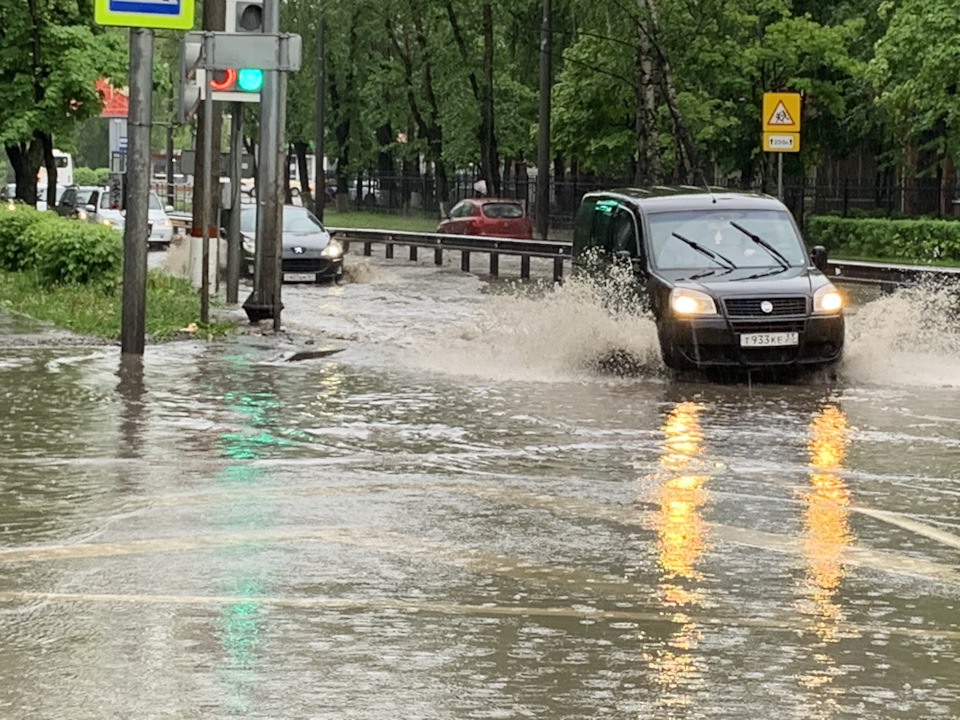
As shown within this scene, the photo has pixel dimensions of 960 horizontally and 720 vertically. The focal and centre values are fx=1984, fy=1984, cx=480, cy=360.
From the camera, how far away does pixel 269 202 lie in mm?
20891

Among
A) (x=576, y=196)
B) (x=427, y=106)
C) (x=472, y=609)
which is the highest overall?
(x=427, y=106)

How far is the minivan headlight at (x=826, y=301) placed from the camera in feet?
53.8

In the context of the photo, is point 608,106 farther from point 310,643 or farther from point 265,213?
point 310,643

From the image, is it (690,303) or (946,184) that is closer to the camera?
(690,303)

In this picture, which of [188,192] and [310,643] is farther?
[188,192]

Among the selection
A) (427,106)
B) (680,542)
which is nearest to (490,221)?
(427,106)

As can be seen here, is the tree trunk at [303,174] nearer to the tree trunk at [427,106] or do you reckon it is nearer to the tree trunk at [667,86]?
the tree trunk at [427,106]

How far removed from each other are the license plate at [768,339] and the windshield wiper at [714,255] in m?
1.08

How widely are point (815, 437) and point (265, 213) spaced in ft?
30.9

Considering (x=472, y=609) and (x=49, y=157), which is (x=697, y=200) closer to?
(x=472, y=609)

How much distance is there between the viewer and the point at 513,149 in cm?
6322

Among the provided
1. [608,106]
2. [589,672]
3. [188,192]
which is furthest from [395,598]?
[188,192]

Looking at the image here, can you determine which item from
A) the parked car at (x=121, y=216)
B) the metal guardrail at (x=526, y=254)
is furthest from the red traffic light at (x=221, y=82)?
the parked car at (x=121, y=216)

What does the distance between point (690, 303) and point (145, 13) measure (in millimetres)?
5078
